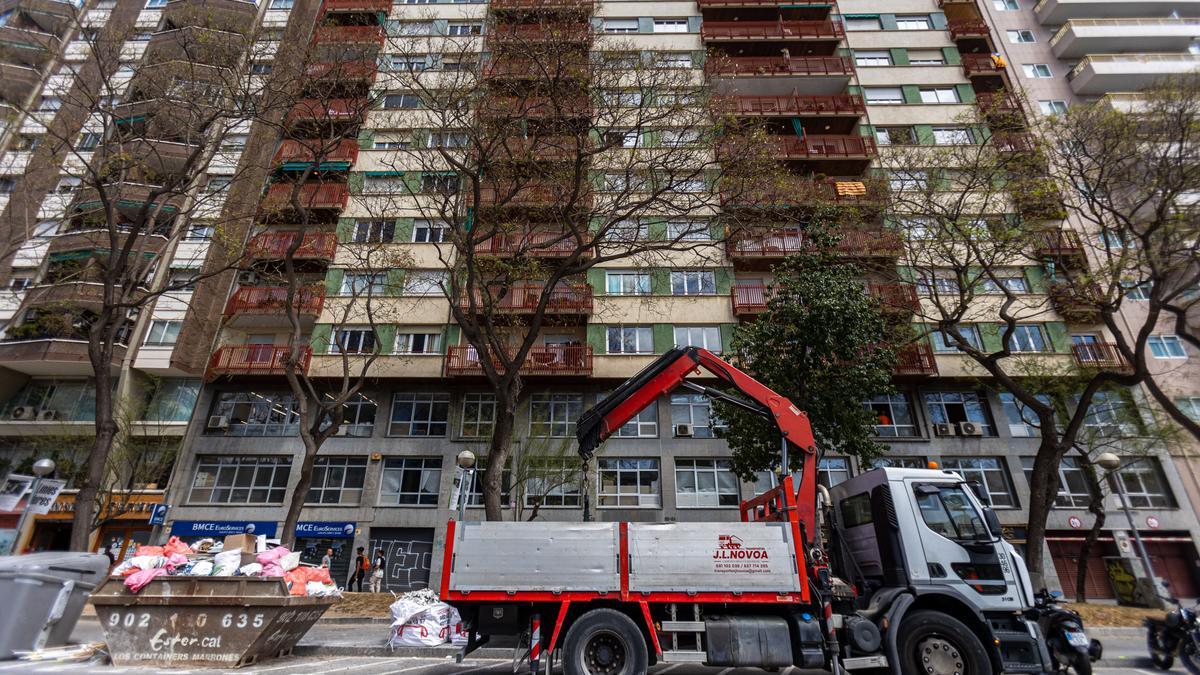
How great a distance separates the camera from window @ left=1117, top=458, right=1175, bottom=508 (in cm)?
2200

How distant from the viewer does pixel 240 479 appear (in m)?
23.2

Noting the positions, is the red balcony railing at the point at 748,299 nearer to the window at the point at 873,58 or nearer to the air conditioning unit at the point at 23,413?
the window at the point at 873,58

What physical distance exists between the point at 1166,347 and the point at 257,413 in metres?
40.7

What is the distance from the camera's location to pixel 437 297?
82.5 ft

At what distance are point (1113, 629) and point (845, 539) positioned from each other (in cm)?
1019

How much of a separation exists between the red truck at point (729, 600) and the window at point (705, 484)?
14.2 m

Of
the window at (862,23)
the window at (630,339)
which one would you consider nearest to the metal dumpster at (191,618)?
the window at (630,339)

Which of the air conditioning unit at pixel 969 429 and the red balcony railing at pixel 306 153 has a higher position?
the red balcony railing at pixel 306 153

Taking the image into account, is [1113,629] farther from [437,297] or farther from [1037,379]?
[437,297]

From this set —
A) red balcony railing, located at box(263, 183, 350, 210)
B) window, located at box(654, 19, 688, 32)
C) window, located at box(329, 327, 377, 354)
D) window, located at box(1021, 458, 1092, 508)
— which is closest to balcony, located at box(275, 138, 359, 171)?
red balcony railing, located at box(263, 183, 350, 210)

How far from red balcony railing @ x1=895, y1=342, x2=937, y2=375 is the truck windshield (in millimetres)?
15669

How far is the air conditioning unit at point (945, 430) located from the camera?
2289 centimetres

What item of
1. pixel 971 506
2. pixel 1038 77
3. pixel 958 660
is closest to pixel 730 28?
pixel 1038 77

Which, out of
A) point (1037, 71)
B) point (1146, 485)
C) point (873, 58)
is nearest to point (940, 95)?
point (873, 58)
